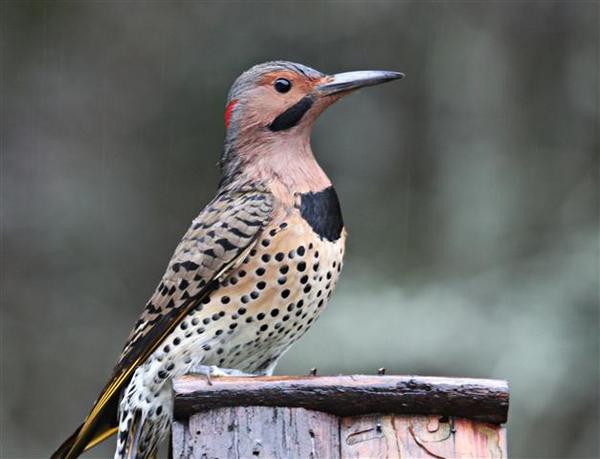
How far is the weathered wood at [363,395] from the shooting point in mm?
2611

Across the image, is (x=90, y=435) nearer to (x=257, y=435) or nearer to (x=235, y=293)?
(x=235, y=293)

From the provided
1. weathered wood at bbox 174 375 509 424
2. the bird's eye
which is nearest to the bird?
the bird's eye

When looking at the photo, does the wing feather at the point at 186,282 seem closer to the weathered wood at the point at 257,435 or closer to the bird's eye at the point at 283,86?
the bird's eye at the point at 283,86

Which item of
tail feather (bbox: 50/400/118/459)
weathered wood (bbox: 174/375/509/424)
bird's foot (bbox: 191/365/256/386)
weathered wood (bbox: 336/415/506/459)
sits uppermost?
weathered wood (bbox: 174/375/509/424)

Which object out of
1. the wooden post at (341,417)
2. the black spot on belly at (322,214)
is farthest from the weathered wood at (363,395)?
the black spot on belly at (322,214)

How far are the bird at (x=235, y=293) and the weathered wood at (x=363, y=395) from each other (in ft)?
1.74

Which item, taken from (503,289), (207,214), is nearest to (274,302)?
(207,214)

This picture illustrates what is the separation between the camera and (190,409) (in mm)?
2635

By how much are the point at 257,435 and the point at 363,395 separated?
22 centimetres

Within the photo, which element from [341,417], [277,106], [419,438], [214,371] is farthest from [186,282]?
[419,438]

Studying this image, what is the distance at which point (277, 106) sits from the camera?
3.59m

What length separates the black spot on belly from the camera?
11.2ft

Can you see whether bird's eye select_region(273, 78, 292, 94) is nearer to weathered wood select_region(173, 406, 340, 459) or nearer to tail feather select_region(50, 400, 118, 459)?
tail feather select_region(50, 400, 118, 459)

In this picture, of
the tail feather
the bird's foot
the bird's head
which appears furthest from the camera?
the bird's head
